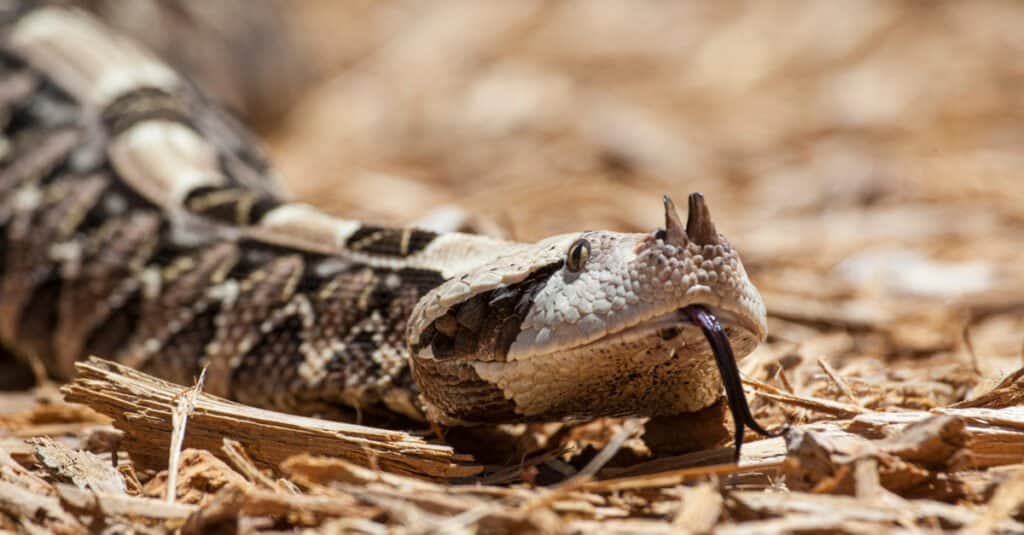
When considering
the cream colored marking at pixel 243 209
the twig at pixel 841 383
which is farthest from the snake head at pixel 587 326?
the cream colored marking at pixel 243 209

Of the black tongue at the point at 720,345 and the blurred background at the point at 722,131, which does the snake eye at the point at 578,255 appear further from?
the blurred background at the point at 722,131

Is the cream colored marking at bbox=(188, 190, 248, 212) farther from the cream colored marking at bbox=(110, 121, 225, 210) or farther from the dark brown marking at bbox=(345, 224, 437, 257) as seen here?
the dark brown marking at bbox=(345, 224, 437, 257)

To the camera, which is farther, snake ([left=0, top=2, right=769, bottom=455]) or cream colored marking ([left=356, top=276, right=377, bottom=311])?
cream colored marking ([left=356, top=276, right=377, bottom=311])

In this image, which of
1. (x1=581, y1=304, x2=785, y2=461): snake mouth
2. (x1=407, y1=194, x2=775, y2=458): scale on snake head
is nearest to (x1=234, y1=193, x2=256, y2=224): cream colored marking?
(x1=407, y1=194, x2=775, y2=458): scale on snake head

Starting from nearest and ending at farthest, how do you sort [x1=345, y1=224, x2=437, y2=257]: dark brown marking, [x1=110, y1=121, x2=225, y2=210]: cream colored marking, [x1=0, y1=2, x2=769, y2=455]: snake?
[x1=0, y1=2, x2=769, y2=455]: snake → [x1=345, y1=224, x2=437, y2=257]: dark brown marking → [x1=110, y1=121, x2=225, y2=210]: cream colored marking

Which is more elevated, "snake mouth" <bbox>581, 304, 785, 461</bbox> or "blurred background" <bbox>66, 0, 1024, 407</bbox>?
"blurred background" <bbox>66, 0, 1024, 407</bbox>

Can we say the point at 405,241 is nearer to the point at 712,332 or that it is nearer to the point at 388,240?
the point at 388,240
